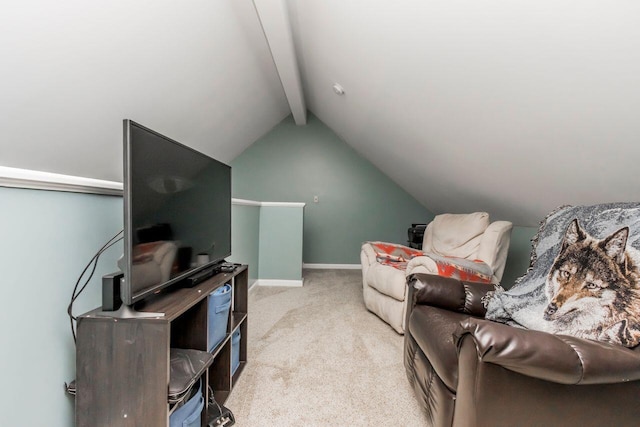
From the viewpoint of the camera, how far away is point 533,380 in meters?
0.88

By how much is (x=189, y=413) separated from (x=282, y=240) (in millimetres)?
2599

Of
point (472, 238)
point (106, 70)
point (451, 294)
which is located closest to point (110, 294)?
point (106, 70)

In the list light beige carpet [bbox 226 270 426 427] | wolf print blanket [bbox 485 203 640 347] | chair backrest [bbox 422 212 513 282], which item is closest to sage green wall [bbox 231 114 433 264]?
chair backrest [bbox 422 212 513 282]

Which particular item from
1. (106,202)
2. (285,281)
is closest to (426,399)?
(106,202)

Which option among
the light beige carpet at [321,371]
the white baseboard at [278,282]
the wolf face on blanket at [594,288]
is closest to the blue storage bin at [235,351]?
the light beige carpet at [321,371]

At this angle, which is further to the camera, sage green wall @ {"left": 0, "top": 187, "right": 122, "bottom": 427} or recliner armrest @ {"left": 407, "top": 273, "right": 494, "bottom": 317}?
recliner armrest @ {"left": 407, "top": 273, "right": 494, "bottom": 317}

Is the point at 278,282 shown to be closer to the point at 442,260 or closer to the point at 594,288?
the point at 442,260

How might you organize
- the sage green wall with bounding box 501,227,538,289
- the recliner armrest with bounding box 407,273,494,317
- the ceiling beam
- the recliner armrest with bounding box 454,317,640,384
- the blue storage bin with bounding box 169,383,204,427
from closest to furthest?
the recliner armrest with bounding box 454,317,640,384 < the blue storage bin with bounding box 169,383,204,427 < the recliner armrest with bounding box 407,273,494,317 < the ceiling beam < the sage green wall with bounding box 501,227,538,289

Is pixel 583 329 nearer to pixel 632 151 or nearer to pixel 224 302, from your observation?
pixel 632 151

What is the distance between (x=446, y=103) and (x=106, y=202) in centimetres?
197

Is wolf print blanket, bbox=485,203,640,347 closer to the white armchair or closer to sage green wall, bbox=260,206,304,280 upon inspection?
the white armchair

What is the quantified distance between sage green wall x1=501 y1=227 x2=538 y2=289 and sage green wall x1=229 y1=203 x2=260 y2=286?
8.72ft

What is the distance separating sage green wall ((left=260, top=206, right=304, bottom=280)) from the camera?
12.0ft

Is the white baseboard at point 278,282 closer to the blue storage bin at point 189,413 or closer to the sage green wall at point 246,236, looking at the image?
the sage green wall at point 246,236
